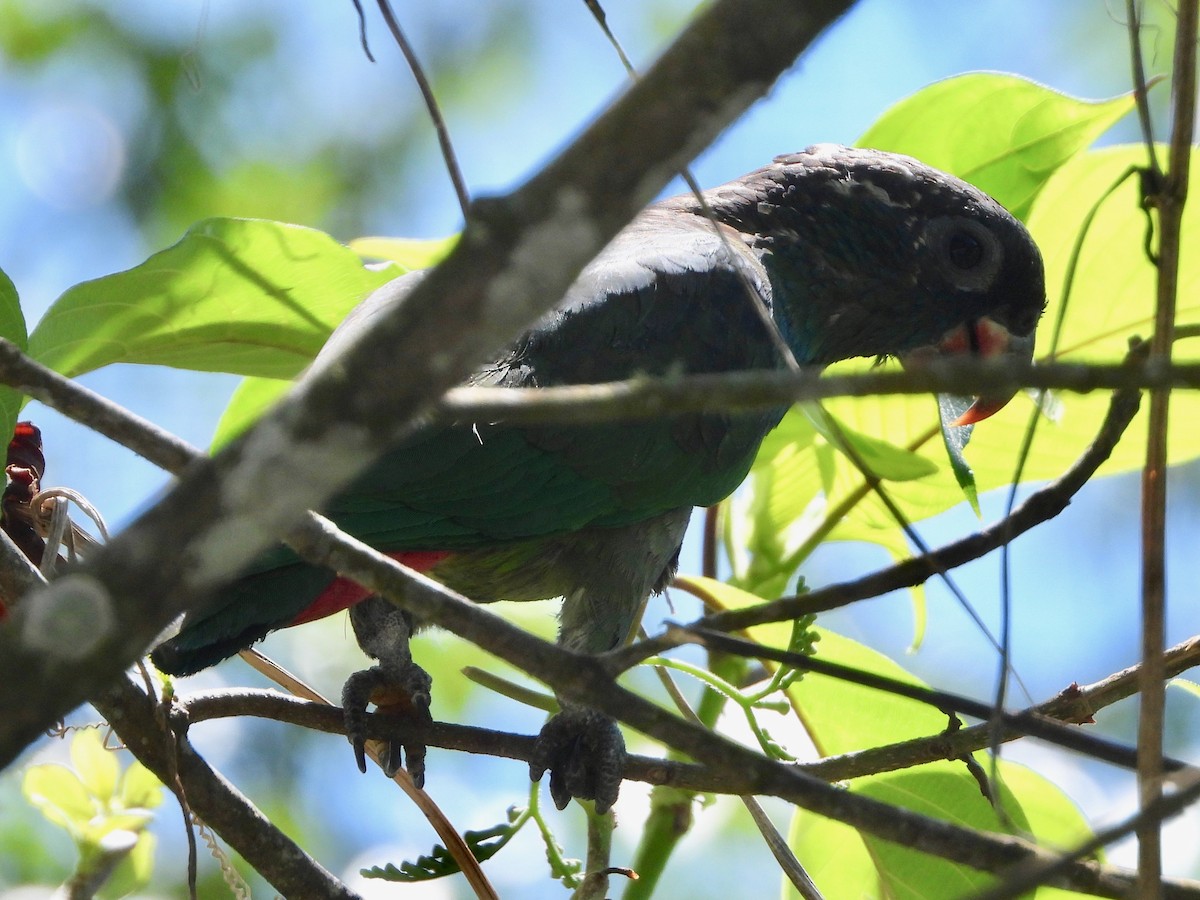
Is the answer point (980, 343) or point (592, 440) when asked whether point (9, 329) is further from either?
point (980, 343)

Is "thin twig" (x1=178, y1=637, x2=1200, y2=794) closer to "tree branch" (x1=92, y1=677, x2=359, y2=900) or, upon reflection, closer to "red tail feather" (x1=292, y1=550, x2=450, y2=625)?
"tree branch" (x1=92, y1=677, x2=359, y2=900)

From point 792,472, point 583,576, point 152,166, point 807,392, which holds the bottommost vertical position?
point 807,392

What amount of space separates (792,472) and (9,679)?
2.14m

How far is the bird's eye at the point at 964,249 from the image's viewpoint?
108 inches

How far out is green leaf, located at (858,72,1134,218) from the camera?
235 cm

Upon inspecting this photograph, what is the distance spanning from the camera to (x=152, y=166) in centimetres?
584

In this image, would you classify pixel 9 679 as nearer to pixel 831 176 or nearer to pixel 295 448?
pixel 295 448

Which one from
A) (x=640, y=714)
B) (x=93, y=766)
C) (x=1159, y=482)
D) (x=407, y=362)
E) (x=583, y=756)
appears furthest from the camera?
(x=583, y=756)

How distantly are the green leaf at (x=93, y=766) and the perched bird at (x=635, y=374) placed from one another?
1.04 feet

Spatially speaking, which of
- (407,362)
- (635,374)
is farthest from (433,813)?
(407,362)

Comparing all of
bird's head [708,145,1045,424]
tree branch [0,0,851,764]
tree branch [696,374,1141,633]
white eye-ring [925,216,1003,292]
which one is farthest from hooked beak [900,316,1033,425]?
tree branch [0,0,851,764]

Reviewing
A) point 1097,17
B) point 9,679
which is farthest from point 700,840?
point 1097,17

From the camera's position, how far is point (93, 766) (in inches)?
Answer: 83.8

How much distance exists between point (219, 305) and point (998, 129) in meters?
1.62
